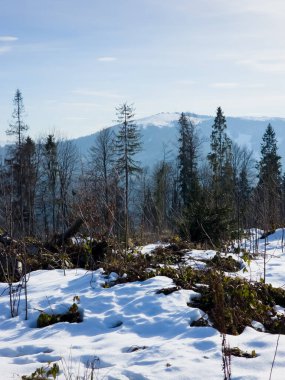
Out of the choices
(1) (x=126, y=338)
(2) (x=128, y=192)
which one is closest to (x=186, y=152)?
(2) (x=128, y=192)

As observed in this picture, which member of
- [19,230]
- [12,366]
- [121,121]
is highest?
[121,121]

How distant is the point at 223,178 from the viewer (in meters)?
36.1

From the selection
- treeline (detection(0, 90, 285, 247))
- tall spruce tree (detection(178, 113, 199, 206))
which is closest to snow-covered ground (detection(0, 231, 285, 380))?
treeline (detection(0, 90, 285, 247))

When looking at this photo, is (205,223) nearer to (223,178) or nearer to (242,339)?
(242,339)

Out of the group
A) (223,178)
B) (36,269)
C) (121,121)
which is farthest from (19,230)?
(223,178)

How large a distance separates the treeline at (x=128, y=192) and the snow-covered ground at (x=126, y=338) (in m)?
1.25

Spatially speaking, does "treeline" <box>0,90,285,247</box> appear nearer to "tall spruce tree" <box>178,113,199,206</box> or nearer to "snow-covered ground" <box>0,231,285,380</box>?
"tall spruce tree" <box>178,113,199,206</box>

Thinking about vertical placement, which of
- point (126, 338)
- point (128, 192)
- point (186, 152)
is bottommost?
point (126, 338)

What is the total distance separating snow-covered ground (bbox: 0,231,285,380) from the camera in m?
4.17

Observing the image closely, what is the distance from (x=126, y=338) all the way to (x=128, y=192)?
797 cm

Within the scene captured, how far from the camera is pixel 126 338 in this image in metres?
5.05

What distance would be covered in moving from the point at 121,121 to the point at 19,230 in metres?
26.5

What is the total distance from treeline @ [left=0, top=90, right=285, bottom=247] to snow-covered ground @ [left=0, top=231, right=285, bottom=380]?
125cm

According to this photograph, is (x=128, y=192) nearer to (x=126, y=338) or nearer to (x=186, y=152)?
(x=126, y=338)
